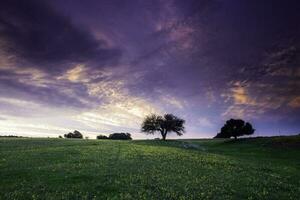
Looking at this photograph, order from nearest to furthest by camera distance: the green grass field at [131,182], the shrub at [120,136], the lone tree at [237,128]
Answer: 1. the green grass field at [131,182]
2. the lone tree at [237,128]
3. the shrub at [120,136]

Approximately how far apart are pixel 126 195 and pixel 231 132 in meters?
99.6

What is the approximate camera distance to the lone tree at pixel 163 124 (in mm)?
134250

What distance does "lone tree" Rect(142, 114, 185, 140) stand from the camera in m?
134

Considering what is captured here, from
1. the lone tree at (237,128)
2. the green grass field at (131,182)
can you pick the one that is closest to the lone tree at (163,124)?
the lone tree at (237,128)

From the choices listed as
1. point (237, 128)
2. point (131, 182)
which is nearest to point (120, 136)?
point (237, 128)

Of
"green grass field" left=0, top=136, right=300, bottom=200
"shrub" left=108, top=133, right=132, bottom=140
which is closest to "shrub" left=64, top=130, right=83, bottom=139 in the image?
"shrub" left=108, top=133, right=132, bottom=140

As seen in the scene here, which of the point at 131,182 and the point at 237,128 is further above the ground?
the point at 237,128

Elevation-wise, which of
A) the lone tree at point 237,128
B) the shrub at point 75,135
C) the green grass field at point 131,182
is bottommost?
the green grass field at point 131,182

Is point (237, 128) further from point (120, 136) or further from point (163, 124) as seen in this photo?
point (120, 136)

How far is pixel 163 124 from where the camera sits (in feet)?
441

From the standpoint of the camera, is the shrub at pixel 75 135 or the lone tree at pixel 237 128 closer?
the lone tree at pixel 237 128

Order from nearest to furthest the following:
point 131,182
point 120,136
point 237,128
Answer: point 131,182, point 237,128, point 120,136

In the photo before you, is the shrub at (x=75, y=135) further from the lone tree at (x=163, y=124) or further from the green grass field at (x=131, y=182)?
the green grass field at (x=131, y=182)

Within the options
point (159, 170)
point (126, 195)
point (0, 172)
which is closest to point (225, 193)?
point (126, 195)
